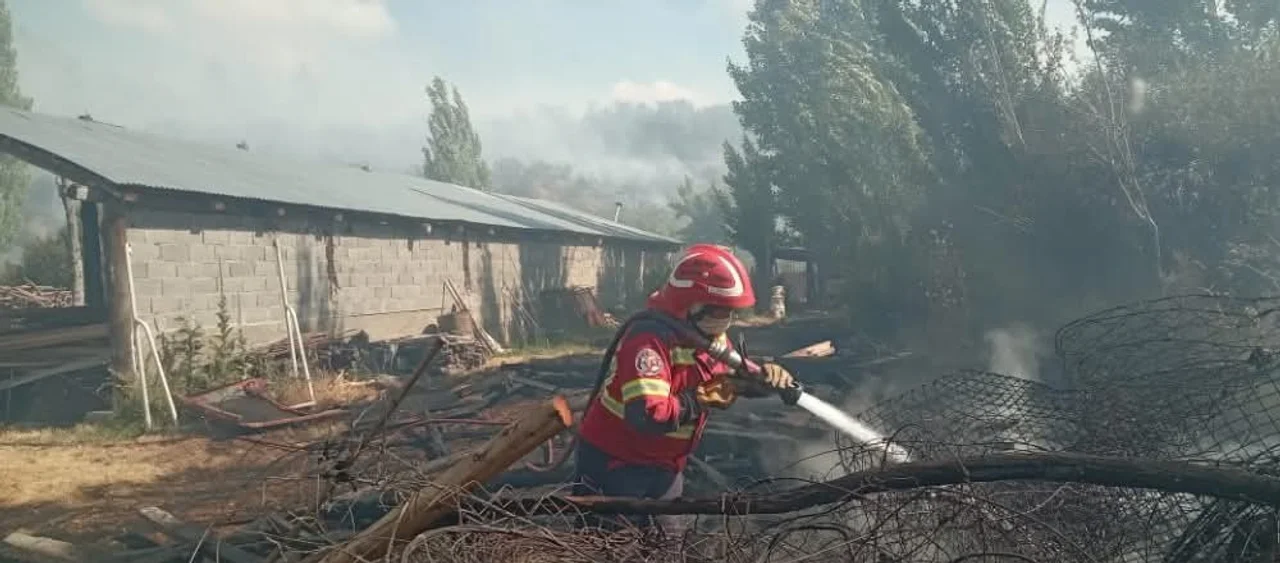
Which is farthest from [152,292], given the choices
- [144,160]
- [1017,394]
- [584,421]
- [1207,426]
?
[1207,426]

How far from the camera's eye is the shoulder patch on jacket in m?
3.53

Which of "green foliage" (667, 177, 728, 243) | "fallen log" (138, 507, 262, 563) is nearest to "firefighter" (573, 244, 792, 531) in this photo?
"fallen log" (138, 507, 262, 563)

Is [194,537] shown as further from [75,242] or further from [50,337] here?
[75,242]

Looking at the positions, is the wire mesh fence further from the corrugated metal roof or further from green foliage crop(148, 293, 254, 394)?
the corrugated metal roof

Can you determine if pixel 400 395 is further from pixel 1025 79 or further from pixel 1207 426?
pixel 1025 79

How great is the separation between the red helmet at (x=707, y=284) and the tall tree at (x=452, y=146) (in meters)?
47.6

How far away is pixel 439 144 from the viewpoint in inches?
2013

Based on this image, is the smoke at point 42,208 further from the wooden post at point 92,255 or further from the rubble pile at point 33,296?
the wooden post at point 92,255

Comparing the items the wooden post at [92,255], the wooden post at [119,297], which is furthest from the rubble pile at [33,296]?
the wooden post at [119,297]

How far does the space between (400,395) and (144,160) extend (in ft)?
A: 40.9

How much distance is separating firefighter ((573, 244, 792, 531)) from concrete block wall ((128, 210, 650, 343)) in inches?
389

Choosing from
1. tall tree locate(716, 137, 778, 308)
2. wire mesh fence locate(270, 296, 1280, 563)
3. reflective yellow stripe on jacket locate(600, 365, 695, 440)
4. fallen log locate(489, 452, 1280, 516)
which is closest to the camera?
wire mesh fence locate(270, 296, 1280, 563)

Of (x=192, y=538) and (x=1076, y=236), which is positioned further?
(x=1076, y=236)

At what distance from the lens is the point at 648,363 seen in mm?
3555
